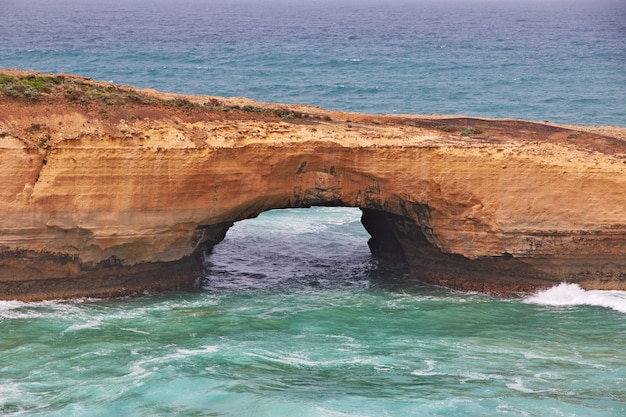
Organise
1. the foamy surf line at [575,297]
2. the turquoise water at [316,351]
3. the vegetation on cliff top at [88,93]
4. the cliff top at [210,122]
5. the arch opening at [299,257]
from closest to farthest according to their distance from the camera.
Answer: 1. the turquoise water at [316,351]
2. the cliff top at [210,122]
3. the vegetation on cliff top at [88,93]
4. the foamy surf line at [575,297]
5. the arch opening at [299,257]

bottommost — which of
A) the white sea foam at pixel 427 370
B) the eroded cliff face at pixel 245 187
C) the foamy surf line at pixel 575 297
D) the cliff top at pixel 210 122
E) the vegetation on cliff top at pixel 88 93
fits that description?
the white sea foam at pixel 427 370

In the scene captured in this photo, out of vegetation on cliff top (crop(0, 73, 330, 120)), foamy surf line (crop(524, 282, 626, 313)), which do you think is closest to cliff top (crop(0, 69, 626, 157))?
vegetation on cliff top (crop(0, 73, 330, 120))

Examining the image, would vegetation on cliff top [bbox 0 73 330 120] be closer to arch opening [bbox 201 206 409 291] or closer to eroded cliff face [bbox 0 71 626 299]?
eroded cliff face [bbox 0 71 626 299]

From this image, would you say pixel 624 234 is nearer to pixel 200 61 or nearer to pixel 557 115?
pixel 557 115

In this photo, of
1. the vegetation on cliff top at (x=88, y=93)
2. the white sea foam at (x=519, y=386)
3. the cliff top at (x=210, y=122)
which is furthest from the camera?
the vegetation on cliff top at (x=88, y=93)

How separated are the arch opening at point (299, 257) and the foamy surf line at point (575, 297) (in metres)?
3.59

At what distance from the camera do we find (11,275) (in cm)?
2280

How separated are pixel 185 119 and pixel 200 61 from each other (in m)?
51.2

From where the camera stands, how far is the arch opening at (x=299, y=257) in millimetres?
26391

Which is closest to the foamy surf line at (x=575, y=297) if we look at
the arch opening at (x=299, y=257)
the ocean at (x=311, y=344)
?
the ocean at (x=311, y=344)

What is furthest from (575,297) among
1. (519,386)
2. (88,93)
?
(88,93)

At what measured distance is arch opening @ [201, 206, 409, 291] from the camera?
86.6 ft

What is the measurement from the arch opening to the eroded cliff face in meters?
1.74

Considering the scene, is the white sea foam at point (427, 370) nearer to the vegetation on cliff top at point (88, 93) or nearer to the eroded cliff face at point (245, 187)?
the eroded cliff face at point (245, 187)
